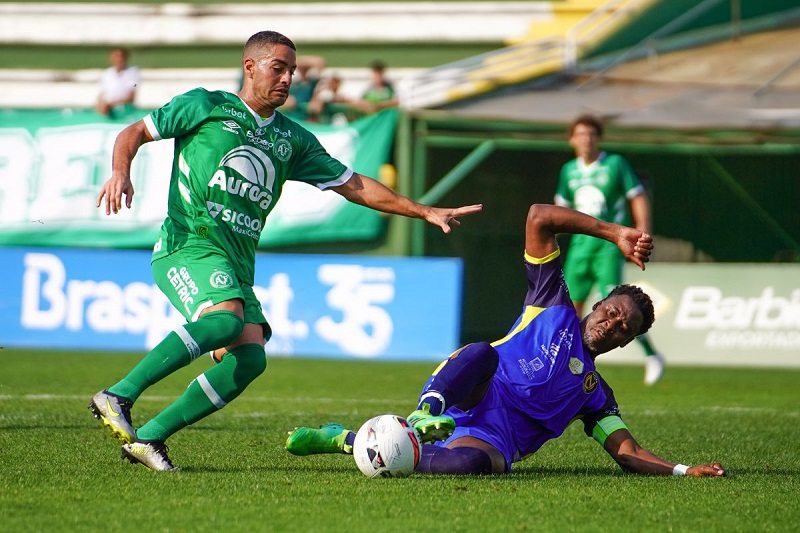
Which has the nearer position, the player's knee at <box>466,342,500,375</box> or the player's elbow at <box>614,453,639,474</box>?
the player's knee at <box>466,342,500,375</box>

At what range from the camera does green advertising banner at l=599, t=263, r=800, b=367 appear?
15758 mm

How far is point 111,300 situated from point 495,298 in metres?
4.89

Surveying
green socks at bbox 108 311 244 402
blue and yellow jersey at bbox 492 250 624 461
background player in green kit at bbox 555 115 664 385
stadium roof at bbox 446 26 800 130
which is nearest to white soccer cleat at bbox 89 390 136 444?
green socks at bbox 108 311 244 402

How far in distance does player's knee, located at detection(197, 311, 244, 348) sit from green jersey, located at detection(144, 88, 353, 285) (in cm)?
38

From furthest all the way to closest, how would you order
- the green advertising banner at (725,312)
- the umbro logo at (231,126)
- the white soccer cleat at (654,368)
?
1. the green advertising banner at (725,312)
2. the white soccer cleat at (654,368)
3. the umbro logo at (231,126)

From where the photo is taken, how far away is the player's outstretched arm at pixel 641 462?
6.57 m

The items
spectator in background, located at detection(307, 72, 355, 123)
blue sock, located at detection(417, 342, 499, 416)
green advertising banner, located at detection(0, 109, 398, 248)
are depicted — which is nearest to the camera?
blue sock, located at detection(417, 342, 499, 416)

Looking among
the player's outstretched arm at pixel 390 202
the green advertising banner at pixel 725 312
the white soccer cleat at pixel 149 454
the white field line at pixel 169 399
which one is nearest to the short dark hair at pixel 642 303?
the player's outstretched arm at pixel 390 202

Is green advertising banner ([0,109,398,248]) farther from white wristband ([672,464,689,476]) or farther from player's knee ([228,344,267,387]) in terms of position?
white wristband ([672,464,689,476])

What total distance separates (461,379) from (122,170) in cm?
182

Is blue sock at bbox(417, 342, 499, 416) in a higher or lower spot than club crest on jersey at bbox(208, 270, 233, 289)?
lower

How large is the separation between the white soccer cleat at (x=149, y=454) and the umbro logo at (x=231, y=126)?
1534 millimetres

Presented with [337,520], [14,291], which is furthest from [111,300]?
[337,520]

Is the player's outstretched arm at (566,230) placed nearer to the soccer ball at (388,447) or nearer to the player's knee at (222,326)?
the soccer ball at (388,447)
